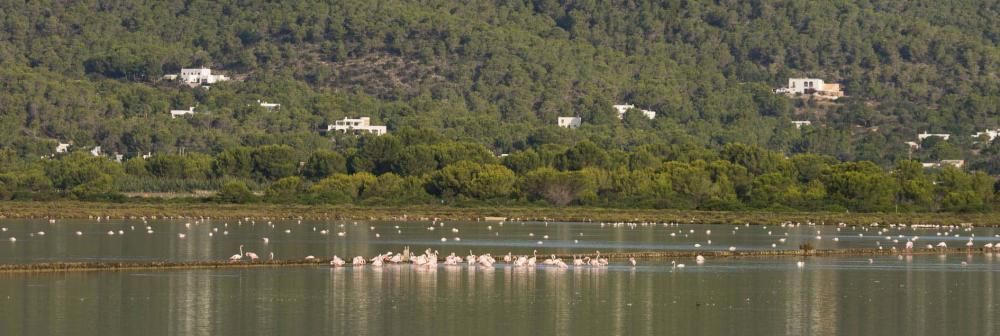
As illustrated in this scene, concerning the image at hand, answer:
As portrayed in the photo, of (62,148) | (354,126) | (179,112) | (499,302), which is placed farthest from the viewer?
(179,112)

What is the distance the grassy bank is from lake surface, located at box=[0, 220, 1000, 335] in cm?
2856

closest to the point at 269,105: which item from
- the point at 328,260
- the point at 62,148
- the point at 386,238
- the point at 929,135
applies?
the point at 62,148

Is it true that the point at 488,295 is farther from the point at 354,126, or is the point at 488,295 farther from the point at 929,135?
the point at 929,135

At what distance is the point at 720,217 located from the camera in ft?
313

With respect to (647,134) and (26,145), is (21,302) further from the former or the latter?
(647,134)

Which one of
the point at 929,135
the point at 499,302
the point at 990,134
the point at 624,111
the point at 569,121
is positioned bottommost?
the point at 499,302

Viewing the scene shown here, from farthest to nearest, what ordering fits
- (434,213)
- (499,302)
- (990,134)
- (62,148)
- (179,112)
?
1. (990,134)
2. (179,112)
3. (62,148)
4. (434,213)
5. (499,302)

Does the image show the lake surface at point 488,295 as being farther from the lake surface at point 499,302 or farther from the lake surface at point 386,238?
the lake surface at point 386,238

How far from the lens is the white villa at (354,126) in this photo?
180 meters

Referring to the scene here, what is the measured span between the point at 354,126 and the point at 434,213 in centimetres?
8858

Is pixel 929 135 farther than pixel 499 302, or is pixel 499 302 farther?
pixel 929 135

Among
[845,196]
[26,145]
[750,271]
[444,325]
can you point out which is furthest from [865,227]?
[26,145]

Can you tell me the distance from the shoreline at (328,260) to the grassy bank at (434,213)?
30468 mm

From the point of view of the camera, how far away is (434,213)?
9625 cm
